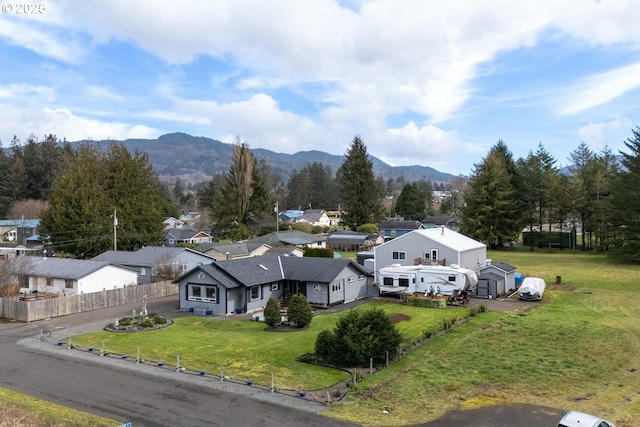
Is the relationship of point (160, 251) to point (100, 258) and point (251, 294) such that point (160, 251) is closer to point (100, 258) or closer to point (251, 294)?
point (100, 258)

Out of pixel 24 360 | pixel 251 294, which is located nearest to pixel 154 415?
pixel 24 360

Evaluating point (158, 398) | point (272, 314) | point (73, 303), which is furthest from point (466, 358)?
point (73, 303)

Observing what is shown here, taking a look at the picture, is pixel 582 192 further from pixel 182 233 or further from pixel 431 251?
pixel 182 233

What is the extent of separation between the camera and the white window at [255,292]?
3478 centimetres

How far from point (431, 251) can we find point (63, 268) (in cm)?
3054

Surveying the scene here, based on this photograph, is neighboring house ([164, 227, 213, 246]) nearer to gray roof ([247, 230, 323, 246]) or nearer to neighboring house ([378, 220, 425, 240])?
gray roof ([247, 230, 323, 246])

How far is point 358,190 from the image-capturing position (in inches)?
3509

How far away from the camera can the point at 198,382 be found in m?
20.1

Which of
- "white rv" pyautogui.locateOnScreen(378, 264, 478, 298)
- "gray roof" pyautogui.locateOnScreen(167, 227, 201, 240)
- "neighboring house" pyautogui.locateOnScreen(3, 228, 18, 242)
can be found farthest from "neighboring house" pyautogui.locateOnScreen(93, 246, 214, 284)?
"neighboring house" pyautogui.locateOnScreen(3, 228, 18, 242)

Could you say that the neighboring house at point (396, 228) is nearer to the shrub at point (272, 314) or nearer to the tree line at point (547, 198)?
the tree line at point (547, 198)

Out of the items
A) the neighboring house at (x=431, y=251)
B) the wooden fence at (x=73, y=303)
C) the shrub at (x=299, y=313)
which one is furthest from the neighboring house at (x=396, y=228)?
the shrub at (x=299, y=313)

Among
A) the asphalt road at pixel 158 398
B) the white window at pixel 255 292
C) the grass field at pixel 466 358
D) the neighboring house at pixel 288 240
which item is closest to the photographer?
the asphalt road at pixel 158 398

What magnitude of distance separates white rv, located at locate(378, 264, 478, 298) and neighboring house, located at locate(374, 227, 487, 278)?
161 inches

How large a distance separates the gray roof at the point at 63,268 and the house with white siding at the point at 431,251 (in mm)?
24103
